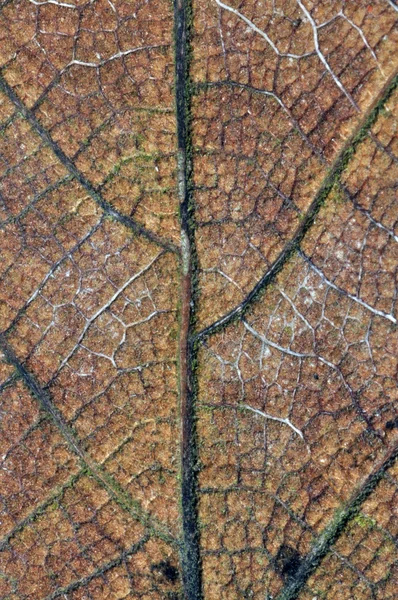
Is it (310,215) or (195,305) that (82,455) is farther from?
(310,215)

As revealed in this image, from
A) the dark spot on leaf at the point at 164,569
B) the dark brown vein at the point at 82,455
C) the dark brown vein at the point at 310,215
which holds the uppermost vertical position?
the dark brown vein at the point at 310,215

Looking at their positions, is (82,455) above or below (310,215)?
below

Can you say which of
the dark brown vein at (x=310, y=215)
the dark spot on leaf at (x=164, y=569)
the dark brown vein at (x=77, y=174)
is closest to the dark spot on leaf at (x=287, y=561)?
the dark spot on leaf at (x=164, y=569)

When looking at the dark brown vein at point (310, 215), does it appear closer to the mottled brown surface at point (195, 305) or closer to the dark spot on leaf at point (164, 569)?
the mottled brown surface at point (195, 305)

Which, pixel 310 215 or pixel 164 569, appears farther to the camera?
pixel 164 569

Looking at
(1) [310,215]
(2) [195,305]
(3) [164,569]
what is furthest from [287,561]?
(1) [310,215]

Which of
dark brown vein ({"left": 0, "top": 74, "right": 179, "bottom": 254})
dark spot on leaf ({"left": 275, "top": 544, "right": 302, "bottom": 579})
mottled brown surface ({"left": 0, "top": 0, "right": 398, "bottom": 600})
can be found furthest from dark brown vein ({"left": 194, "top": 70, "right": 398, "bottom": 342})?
dark spot on leaf ({"left": 275, "top": 544, "right": 302, "bottom": 579})

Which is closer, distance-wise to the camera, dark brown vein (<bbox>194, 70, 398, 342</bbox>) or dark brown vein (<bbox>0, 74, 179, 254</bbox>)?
dark brown vein (<bbox>194, 70, 398, 342</bbox>)

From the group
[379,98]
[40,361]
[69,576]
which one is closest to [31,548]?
[69,576]

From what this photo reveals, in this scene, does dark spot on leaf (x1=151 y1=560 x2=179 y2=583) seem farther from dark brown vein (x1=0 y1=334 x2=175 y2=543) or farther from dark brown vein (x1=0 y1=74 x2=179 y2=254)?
dark brown vein (x1=0 y1=74 x2=179 y2=254)
